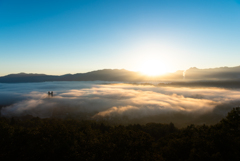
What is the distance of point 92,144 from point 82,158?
4.67 metres

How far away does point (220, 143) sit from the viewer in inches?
979

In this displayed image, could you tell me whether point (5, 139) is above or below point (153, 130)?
above

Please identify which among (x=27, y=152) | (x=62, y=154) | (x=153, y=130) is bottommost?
(x=153, y=130)

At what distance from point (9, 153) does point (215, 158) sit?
1365 inches

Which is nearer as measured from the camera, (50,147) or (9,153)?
(9,153)

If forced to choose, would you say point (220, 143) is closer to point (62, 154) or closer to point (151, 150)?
point (151, 150)

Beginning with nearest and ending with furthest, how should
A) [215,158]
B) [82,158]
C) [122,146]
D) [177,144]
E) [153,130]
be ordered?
[215,158], [82,158], [122,146], [177,144], [153,130]

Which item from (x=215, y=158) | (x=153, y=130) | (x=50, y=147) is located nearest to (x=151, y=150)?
(x=215, y=158)

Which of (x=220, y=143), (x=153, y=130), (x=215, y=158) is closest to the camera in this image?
(x=215, y=158)

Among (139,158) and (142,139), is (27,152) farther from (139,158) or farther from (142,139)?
(142,139)

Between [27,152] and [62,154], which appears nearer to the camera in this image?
[27,152]

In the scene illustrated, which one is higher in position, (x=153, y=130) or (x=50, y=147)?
(x=50, y=147)

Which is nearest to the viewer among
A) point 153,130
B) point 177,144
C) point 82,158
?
point 82,158

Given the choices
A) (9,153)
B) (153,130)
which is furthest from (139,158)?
(153,130)
